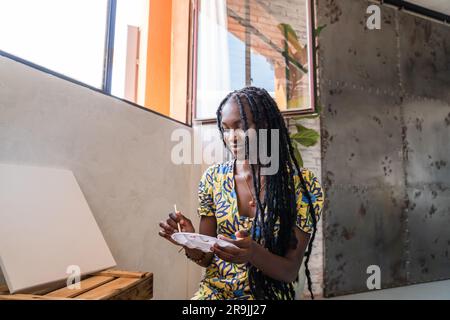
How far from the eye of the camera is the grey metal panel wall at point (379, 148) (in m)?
2.89

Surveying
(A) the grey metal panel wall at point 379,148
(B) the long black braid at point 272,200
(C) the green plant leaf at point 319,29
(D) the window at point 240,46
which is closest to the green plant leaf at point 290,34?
(D) the window at point 240,46

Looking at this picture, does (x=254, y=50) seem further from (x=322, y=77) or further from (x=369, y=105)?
(x=369, y=105)

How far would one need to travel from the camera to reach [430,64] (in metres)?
3.60

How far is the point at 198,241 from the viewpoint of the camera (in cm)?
76

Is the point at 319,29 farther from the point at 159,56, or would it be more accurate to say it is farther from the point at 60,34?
the point at 60,34

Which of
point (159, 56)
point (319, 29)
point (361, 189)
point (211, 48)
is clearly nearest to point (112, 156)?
point (211, 48)

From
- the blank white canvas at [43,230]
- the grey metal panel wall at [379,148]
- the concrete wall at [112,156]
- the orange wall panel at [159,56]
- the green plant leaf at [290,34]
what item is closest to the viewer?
the blank white canvas at [43,230]

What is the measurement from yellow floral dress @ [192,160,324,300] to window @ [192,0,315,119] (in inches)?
52.5

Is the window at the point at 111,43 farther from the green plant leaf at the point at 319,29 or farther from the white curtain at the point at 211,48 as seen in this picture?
the green plant leaf at the point at 319,29

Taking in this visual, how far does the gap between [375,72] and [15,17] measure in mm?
3184

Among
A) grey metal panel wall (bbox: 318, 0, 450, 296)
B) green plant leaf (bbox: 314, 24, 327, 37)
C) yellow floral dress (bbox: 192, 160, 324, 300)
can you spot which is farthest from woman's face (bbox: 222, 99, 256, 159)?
green plant leaf (bbox: 314, 24, 327, 37)

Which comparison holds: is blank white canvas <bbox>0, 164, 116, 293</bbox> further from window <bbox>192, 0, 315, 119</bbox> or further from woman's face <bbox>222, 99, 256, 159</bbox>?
window <bbox>192, 0, 315, 119</bbox>

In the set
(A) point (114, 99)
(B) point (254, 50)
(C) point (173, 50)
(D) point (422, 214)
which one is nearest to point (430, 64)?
(D) point (422, 214)

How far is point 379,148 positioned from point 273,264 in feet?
9.14
